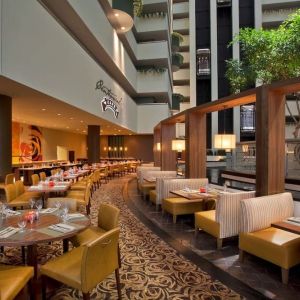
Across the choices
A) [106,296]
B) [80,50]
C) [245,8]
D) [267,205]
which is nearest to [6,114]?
[80,50]

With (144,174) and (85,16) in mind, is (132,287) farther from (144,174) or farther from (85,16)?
(85,16)

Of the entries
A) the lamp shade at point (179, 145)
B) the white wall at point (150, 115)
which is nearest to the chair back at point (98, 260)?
the lamp shade at point (179, 145)

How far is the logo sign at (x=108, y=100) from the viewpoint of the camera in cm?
1093

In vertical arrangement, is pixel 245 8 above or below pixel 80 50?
above

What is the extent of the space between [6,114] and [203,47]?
18226 millimetres

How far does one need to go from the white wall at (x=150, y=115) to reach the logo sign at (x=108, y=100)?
473 cm

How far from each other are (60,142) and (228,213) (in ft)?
55.1

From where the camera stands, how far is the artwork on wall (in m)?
13.5

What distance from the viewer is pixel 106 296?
2.65 m

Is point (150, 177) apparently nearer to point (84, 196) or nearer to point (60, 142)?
point (84, 196)

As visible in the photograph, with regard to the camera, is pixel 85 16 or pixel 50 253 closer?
pixel 50 253

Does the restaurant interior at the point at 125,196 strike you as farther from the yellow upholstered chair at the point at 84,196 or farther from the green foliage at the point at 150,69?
the green foliage at the point at 150,69

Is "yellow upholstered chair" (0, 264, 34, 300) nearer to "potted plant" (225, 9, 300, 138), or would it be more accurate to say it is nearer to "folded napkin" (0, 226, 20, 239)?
"folded napkin" (0, 226, 20, 239)

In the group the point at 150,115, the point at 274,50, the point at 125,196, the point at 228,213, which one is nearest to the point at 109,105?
the point at 125,196
